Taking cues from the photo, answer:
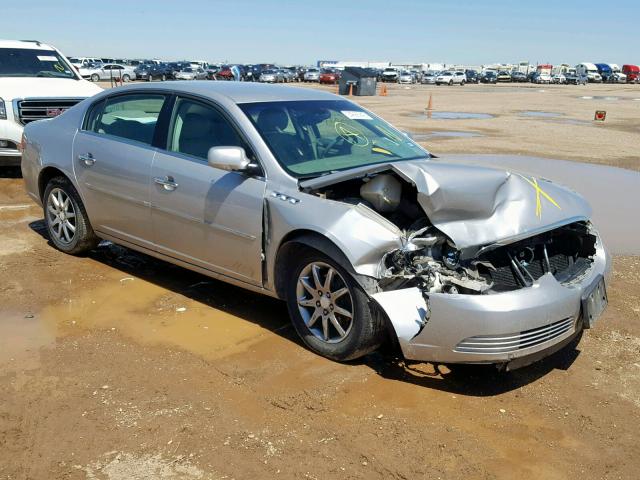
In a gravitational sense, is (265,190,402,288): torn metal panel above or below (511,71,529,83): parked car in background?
above

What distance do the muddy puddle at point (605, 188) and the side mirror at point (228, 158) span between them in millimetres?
1706

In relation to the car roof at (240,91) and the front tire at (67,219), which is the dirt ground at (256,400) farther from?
the car roof at (240,91)

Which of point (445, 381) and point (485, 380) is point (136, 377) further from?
point (485, 380)

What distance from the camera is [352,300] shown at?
392cm

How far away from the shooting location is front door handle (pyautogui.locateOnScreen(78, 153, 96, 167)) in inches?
220

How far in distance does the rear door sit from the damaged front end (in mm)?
1664

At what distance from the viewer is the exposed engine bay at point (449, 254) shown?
12.3 ft

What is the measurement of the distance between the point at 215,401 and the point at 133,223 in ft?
7.07

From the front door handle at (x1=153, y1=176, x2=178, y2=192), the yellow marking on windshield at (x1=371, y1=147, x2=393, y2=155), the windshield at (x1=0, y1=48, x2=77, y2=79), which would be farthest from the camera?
the windshield at (x1=0, y1=48, x2=77, y2=79)

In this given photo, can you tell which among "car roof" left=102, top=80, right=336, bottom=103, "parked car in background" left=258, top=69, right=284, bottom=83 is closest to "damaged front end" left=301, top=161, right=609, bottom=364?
"car roof" left=102, top=80, right=336, bottom=103

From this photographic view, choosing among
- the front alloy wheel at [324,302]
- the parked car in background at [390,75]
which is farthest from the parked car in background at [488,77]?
the front alloy wheel at [324,302]

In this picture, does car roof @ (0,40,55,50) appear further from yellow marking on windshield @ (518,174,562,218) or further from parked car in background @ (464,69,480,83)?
parked car in background @ (464,69,480,83)

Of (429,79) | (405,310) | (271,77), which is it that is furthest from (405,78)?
(405,310)

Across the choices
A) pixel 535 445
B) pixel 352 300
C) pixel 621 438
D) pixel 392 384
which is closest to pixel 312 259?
pixel 352 300
